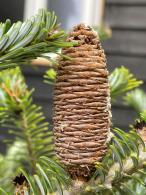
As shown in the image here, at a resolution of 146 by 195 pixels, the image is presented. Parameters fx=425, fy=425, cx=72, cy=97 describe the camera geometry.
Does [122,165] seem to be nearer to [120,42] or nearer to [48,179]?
[48,179]

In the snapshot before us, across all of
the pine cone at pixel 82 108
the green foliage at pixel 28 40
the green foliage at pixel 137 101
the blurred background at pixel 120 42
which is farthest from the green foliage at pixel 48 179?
the blurred background at pixel 120 42

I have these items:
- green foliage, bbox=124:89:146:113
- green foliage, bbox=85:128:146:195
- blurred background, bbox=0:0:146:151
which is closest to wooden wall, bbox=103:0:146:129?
blurred background, bbox=0:0:146:151

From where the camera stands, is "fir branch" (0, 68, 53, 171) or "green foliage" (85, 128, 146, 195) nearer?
"green foliage" (85, 128, 146, 195)

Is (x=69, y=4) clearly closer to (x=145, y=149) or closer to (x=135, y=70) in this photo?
(x=135, y=70)

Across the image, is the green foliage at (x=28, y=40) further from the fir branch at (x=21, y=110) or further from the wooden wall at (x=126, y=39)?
the wooden wall at (x=126, y=39)

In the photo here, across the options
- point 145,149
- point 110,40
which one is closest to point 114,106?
point 110,40

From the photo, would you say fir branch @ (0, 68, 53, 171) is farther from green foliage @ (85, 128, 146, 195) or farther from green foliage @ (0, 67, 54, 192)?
green foliage @ (85, 128, 146, 195)
